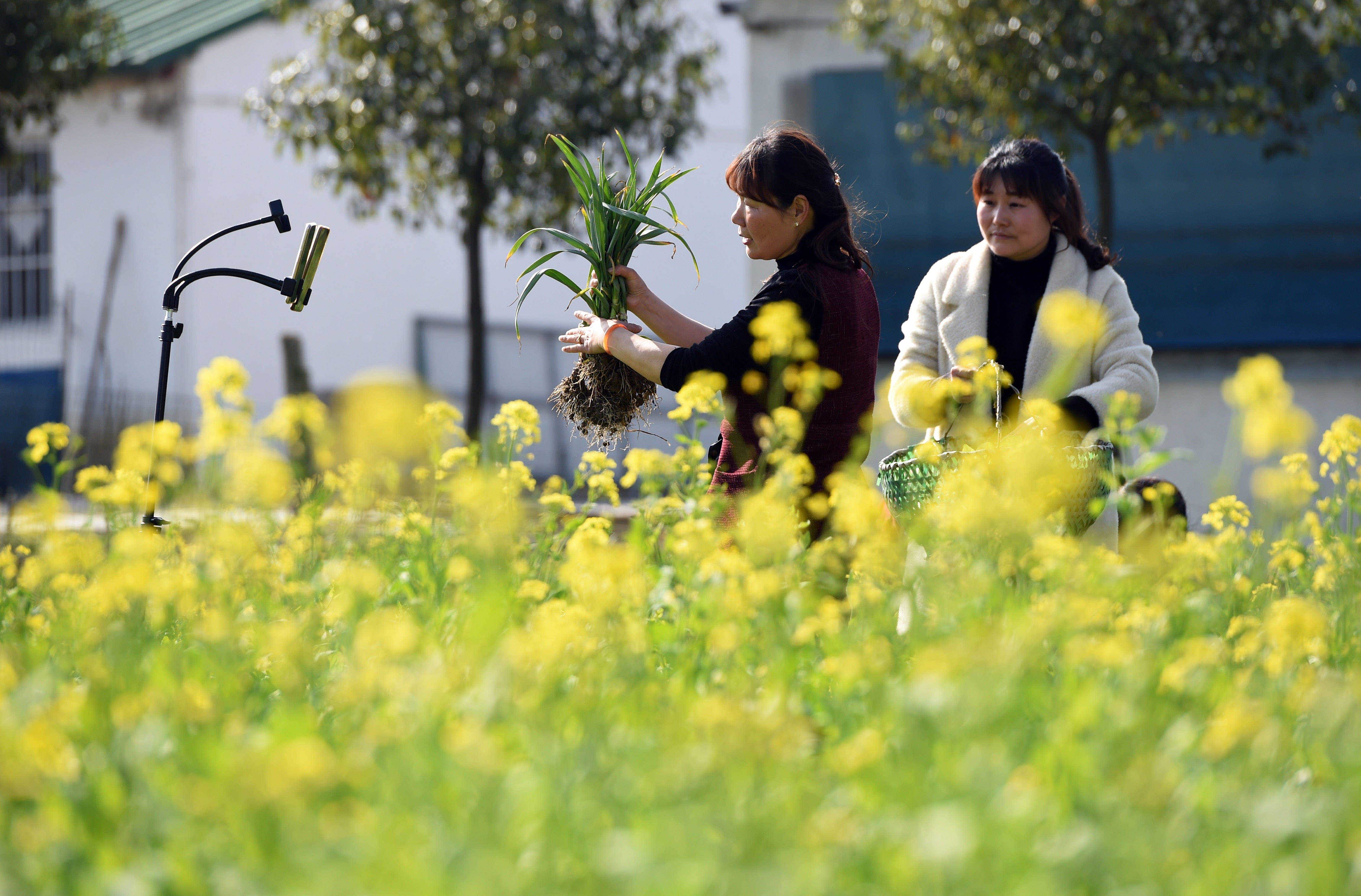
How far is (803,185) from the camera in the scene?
2.79 m

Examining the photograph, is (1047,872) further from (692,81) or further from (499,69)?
(692,81)

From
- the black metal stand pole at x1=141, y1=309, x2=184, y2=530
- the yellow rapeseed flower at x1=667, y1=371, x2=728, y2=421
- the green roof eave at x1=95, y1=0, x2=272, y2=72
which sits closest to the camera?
the yellow rapeseed flower at x1=667, y1=371, x2=728, y2=421

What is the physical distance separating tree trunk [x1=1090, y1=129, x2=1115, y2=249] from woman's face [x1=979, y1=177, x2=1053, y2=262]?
3.76 m

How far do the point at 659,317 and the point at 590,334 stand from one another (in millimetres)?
177

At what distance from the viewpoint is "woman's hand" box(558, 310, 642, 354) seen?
295 cm

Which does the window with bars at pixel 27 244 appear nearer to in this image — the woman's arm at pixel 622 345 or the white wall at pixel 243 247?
the white wall at pixel 243 247

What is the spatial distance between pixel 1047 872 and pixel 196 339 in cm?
1075

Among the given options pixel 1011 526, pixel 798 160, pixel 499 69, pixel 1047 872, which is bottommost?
pixel 1047 872

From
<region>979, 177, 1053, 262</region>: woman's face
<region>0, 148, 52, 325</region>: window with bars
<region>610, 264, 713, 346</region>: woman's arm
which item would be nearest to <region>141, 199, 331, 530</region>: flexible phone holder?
<region>610, 264, 713, 346</region>: woman's arm

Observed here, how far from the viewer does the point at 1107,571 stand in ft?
7.06

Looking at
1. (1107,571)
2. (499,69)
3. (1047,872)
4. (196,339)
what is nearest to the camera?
(1047,872)

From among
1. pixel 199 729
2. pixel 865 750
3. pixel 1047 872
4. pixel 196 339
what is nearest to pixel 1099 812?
pixel 1047 872

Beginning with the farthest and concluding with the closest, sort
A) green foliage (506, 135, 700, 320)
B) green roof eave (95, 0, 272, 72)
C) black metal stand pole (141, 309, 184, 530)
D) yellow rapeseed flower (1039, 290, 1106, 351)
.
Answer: green roof eave (95, 0, 272, 72) → green foliage (506, 135, 700, 320) → black metal stand pole (141, 309, 184, 530) → yellow rapeseed flower (1039, 290, 1106, 351)

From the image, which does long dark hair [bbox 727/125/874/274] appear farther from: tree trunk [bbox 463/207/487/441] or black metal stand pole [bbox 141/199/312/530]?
tree trunk [bbox 463/207/487/441]
